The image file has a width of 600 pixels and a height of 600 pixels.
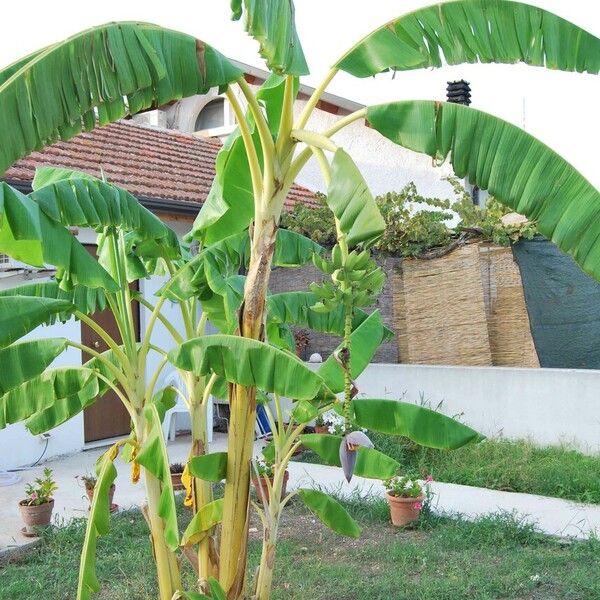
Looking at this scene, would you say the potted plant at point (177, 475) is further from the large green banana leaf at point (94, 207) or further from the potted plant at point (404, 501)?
the large green banana leaf at point (94, 207)

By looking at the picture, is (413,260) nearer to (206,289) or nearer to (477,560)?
(477,560)

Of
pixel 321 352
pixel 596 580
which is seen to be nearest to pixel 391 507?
pixel 596 580

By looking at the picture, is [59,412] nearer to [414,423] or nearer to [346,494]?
A: [414,423]

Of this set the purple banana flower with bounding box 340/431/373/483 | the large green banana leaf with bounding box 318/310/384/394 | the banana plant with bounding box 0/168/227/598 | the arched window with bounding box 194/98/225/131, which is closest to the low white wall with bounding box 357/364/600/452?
the large green banana leaf with bounding box 318/310/384/394

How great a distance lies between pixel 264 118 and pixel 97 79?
0.79 meters

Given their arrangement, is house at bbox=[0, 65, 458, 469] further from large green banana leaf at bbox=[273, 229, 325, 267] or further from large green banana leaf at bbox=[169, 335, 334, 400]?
large green banana leaf at bbox=[169, 335, 334, 400]

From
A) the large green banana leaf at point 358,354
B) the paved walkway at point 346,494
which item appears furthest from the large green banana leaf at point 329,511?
the paved walkway at point 346,494

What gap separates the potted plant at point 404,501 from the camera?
20.6 ft

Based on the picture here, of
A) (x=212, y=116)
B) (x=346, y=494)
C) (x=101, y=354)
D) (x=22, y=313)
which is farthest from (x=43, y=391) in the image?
(x=212, y=116)

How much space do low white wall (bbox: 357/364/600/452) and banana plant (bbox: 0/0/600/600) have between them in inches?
221

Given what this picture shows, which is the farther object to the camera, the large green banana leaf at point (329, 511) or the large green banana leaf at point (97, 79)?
the large green banana leaf at point (329, 511)

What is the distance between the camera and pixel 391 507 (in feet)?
21.0

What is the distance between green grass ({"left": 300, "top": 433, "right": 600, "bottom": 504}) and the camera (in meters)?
7.09

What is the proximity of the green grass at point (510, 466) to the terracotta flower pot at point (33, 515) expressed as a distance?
323 cm
